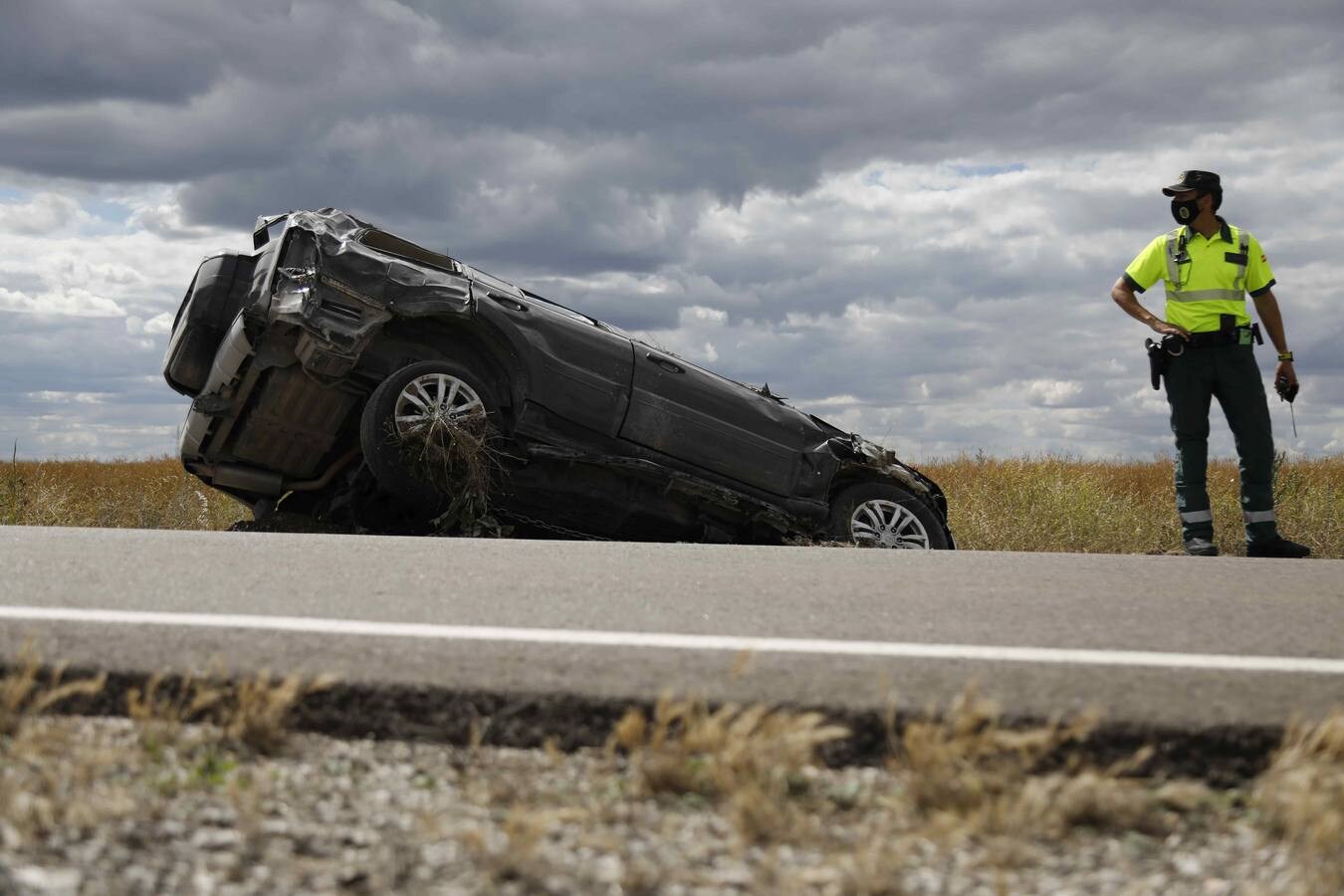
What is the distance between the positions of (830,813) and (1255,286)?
715 centimetres

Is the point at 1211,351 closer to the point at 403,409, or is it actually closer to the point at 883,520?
the point at 883,520

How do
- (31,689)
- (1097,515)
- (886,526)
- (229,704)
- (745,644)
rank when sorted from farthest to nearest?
(1097,515) < (886,526) < (745,644) < (31,689) < (229,704)

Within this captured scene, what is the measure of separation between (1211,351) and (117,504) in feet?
33.2

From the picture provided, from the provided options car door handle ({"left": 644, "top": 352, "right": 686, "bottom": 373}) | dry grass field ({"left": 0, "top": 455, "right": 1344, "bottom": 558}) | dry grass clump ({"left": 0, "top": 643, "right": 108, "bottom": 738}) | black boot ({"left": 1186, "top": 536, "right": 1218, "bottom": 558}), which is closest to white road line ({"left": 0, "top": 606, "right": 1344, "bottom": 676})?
dry grass clump ({"left": 0, "top": 643, "right": 108, "bottom": 738})

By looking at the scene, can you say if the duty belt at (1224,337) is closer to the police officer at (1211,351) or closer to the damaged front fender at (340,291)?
the police officer at (1211,351)

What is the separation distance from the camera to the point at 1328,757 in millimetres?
3031

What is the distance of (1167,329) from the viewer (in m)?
8.64

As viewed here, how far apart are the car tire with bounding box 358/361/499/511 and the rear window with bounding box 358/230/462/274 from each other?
927 mm

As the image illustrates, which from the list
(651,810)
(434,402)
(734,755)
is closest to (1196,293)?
(434,402)

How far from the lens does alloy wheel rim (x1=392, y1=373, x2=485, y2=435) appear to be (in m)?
8.22

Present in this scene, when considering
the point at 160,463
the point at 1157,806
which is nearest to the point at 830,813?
the point at 1157,806

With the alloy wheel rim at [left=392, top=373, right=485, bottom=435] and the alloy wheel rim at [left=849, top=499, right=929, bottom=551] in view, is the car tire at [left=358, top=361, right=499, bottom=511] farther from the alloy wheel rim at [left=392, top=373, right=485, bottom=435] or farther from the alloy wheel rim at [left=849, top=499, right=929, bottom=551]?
the alloy wheel rim at [left=849, top=499, right=929, bottom=551]

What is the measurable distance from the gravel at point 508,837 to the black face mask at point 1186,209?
21.3 ft

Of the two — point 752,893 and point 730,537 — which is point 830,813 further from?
point 730,537
